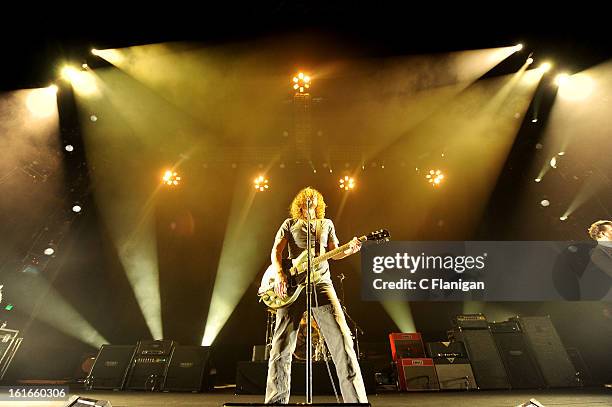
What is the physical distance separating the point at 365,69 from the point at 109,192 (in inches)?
213

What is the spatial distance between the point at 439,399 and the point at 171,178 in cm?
593

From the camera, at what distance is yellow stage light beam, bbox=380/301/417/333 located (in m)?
7.06

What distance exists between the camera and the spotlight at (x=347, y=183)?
767 centimetres

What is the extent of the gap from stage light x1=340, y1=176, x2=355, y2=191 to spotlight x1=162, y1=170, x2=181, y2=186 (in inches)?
127

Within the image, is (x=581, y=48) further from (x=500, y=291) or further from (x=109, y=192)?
(x=109, y=192)

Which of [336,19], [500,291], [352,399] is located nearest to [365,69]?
[336,19]

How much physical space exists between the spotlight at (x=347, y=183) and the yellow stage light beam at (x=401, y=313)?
2.25m

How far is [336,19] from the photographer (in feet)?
18.3

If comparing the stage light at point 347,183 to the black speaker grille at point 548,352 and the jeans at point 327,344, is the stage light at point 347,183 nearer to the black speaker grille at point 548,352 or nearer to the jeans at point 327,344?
the black speaker grille at point 548,352

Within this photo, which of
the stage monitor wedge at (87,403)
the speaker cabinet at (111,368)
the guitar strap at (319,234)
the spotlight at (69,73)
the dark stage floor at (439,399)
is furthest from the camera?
the spotlight at (69,73)

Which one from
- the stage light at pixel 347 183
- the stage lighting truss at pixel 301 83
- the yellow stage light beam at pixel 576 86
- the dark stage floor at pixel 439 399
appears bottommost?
the dark stage floor at pixel 439 399

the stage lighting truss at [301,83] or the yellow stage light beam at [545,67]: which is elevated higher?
the stage lighting truss at [301,83]

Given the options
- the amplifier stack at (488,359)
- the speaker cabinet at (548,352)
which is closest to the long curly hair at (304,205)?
the amplifier stack at (488,359)

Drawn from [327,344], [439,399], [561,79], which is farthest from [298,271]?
[561,79]
